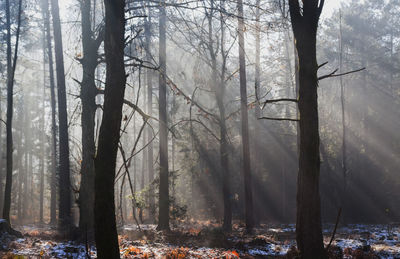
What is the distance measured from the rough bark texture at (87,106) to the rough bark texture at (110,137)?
436 cm

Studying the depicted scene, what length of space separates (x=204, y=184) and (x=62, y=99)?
1468 centimetres

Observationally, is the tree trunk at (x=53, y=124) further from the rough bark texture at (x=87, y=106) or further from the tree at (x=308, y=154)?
the tree at (x=308, y=154)

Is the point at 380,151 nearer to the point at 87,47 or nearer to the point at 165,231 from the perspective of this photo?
the point at 165,231

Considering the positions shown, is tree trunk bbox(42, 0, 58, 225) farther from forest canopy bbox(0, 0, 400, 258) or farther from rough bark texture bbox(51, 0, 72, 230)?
rough bark texture bbox(51, 0, 72, 230)

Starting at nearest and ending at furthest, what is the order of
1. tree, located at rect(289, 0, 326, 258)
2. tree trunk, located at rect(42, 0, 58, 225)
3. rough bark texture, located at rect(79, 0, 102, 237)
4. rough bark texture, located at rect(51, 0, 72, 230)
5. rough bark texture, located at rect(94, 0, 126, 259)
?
rough bark texture, located at rect(94, 0, 126, 259) → tree, located at rect(289, 0, 326, 258) → rough bark texture, located at rect(79, 0, 102, 237) → rough bark texture, located at rect(51, 0, 72, 230) → tree trunk, located at rect(42, 0, 58, 225)

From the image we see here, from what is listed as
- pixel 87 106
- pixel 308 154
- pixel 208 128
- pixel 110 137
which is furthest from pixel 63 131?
pixel 308 154

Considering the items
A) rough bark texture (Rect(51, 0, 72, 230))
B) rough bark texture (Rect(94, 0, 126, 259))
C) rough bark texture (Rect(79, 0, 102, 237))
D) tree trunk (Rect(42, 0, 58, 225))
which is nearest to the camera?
rough bark texture (Rect(94, 0, 126, 259))

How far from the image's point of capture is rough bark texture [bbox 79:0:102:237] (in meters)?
8.73

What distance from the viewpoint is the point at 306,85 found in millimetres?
5656

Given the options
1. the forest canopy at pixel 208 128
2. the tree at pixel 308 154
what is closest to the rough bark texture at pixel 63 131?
the forest canopy at pixel 208 128

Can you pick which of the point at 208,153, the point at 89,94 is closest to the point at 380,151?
the point at 208,153

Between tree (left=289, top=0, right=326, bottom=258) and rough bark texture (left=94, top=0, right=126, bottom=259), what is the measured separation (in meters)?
2.95

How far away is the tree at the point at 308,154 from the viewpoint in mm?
5590

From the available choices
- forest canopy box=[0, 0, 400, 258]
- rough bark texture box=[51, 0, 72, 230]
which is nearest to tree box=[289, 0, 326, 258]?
forest canopy box=[0, 0, 400, 258]
